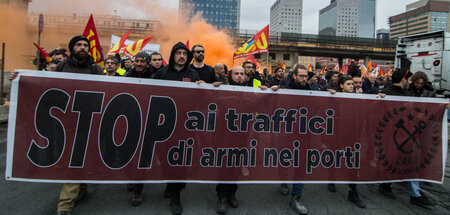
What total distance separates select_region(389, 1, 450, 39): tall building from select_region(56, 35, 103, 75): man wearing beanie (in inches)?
6863

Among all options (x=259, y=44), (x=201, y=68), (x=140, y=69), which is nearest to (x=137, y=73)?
(x=140, y=69)

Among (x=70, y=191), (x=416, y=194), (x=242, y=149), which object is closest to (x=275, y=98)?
(x=242, y=149)

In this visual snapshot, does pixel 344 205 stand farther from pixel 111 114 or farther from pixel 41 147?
pixel 41 147

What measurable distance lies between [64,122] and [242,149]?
2.02m

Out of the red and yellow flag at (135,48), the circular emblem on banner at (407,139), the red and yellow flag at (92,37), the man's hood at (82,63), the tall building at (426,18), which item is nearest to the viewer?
the man's hood at (82,63)

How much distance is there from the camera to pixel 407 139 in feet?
11.7

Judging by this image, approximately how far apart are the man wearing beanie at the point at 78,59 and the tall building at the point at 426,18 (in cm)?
17432

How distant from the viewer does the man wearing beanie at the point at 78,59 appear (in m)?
3.24

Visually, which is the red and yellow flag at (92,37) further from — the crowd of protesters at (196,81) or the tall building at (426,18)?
the tall building at (426,18)

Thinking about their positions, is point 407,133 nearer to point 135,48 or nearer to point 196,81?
point 196,81

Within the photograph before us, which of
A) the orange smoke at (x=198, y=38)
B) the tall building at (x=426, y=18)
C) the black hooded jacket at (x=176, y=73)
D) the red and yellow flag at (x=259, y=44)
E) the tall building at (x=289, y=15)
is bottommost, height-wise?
the black hooded jacket at (x=176, y=73)

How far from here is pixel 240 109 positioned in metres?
3.20

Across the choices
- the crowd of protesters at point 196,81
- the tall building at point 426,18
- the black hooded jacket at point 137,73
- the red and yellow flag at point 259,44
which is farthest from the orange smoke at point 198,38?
the tall building at point 426,18

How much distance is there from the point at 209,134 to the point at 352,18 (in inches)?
8395
